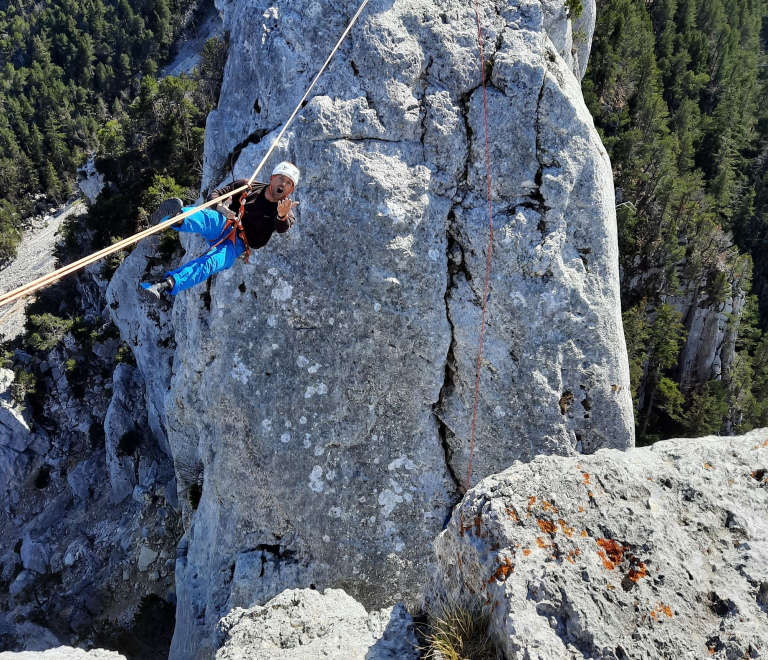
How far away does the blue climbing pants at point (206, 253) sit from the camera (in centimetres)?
686

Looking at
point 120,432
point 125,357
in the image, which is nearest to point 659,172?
point 125,357

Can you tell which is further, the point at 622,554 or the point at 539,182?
the point at 539,182

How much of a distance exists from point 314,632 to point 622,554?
10.9ft

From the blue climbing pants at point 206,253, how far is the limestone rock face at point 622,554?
440 centimetres

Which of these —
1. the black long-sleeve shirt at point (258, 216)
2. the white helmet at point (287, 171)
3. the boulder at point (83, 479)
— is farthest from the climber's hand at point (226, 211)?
the boulder at point (83, 479)

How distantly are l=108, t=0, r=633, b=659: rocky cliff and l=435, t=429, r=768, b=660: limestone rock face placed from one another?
3.54m

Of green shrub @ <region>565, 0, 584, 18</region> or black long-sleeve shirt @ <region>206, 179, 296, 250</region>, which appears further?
green shrub @ <region>565, 0, 584, 18</region>

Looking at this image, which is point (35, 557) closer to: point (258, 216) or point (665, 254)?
point (258, 216)

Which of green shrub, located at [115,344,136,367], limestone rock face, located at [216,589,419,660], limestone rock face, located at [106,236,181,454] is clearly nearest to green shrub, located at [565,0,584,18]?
limestone rock face, located at [216,589,419,660]

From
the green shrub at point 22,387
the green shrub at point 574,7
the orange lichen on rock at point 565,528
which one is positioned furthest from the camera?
the green shrub at point 22,387

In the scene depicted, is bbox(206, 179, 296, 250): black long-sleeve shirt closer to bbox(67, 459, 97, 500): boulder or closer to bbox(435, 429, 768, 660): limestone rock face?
bbox(435, 429, 768, 660): limestone rock face

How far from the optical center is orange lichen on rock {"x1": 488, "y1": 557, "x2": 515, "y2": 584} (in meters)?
4.27

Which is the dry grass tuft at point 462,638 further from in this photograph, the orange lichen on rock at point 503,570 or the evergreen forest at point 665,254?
the evergreen forest at point 665,254

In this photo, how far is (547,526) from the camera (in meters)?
4.45
